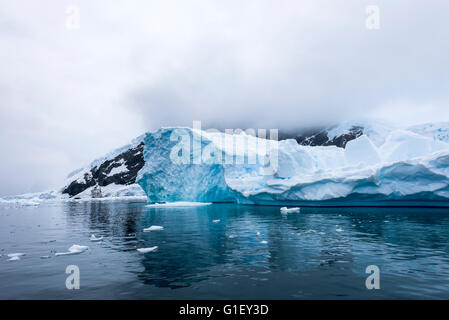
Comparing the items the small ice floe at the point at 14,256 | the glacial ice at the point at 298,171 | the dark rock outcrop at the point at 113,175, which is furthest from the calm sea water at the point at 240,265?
the dark rock outcrop at the point at 113,175

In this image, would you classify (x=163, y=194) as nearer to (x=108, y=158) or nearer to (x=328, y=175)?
(x=328, y=175)

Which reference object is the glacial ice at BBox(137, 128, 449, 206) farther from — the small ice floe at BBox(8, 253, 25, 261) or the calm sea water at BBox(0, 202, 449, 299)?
the small ice floe at BBox(8, 253, 25, 261)

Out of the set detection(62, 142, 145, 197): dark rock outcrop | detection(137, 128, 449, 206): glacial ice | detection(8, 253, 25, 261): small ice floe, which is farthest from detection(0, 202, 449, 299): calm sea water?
detection(62, 142, 145, 197): dark rock outcrop

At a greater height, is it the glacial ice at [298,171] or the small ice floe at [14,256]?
the glacial ice at [298,171]

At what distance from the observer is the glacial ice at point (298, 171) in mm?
20516

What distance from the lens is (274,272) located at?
268 inches

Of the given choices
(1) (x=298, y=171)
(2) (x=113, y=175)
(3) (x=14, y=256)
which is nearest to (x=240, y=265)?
(3) (x=14, y=256)

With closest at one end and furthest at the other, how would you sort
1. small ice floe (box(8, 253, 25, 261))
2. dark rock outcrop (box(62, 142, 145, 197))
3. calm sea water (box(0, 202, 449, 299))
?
1. calm sea water (box(0, 202, 449, 299))
2. small ice floe (box(8, 253, 25, 261))
3. dark rock outcrop (box(62, 142, 145, 197))

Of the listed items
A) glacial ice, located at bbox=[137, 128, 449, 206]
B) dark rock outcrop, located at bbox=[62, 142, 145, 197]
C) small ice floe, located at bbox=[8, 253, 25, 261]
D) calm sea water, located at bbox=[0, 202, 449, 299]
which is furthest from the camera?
dark rock outcrop, located at bbox=[62, 142, 145, 197]

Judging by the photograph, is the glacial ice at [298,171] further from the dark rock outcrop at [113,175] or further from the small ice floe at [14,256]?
the dark rock outcrop at [113,175]

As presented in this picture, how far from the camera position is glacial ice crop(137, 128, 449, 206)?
67.3 ft

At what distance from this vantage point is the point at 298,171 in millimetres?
26547

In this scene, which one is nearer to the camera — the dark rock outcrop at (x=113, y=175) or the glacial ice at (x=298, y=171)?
the glacial ice at (x=298, y=171)
